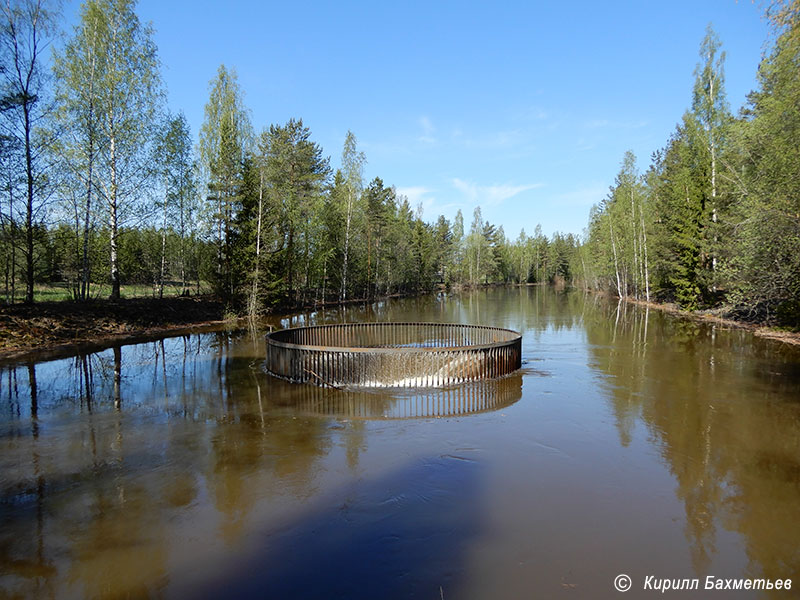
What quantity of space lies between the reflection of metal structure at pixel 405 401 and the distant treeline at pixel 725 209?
364 inches

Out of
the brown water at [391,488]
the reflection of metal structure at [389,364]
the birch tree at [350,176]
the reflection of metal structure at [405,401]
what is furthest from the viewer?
the birch tree at [350,176]

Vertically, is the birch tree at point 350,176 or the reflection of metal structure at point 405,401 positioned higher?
the birch tree at point 350,176

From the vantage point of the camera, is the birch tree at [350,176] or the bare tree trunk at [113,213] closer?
the bare tree trunk at [113,213]

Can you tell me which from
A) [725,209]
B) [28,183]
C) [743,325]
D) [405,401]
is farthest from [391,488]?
[725,209]

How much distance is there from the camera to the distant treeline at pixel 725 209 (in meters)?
13.8

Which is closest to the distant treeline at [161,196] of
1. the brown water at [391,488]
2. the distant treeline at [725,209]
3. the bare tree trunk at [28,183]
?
the bare tree trunk at [28,183]

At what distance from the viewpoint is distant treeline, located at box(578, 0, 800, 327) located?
1375 cm

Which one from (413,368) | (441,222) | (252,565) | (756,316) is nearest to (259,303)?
(413,368)

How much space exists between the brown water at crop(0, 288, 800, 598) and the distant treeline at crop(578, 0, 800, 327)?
738 centimetres

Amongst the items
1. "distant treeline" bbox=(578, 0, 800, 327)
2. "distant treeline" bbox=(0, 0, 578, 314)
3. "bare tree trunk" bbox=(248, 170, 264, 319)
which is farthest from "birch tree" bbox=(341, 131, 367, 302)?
"distant treeline" bbox=(578, 0, 800, 327)

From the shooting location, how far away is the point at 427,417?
324 inches

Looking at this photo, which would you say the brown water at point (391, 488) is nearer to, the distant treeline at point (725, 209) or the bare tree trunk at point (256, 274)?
the distant treeline at point (725, 209)

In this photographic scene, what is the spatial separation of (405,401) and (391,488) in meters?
3.92

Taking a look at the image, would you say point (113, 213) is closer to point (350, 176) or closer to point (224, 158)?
point (224, 158)
